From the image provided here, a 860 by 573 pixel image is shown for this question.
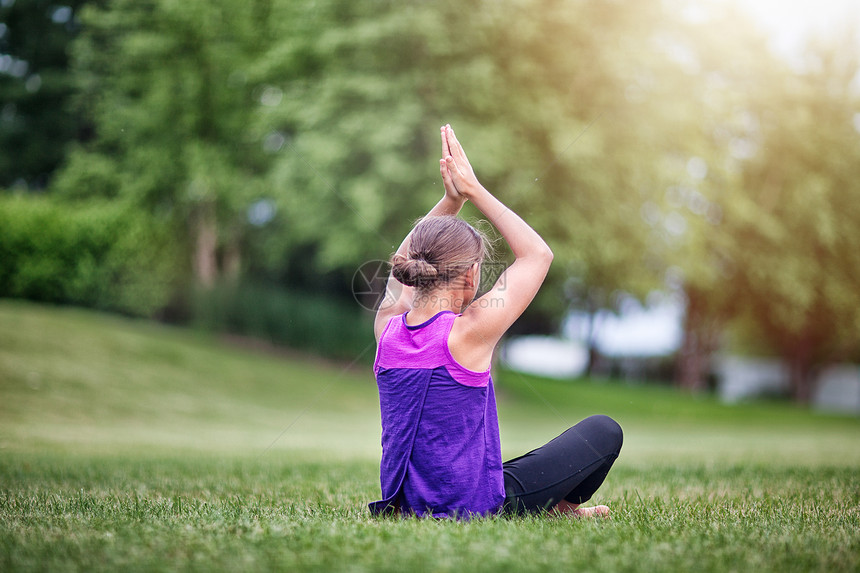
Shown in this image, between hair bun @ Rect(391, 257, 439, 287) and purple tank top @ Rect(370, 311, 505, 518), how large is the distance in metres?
0.18

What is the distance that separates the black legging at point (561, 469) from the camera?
11.2ft

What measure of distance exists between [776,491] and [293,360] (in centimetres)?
1837

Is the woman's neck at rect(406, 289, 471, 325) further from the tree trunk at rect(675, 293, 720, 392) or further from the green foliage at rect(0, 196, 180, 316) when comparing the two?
the tree trunk at rect(675, 293, 720, 392)

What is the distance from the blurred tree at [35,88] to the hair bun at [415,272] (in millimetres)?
24704

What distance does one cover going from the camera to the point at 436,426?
319cm

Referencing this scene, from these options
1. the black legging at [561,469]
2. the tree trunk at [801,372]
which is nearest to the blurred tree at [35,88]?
the black legging at [561,469]

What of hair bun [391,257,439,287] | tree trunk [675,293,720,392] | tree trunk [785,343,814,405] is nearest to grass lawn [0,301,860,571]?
hair bun [391,257,439,287]

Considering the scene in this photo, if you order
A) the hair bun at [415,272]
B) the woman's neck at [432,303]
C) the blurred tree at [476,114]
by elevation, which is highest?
the blurred tree at [476,114]

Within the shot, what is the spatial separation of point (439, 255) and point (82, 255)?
1838cm

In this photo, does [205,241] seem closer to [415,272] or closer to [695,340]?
[695,340]

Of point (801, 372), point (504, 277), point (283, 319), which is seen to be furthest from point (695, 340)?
point (504, 277)

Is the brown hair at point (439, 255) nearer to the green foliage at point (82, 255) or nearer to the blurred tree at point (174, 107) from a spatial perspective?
the blurred tree at point (174, 107)

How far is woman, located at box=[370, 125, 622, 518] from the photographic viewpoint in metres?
3.13

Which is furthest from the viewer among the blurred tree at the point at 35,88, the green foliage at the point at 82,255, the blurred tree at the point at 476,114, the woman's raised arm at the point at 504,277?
the blurred tree at the point at 35,88
